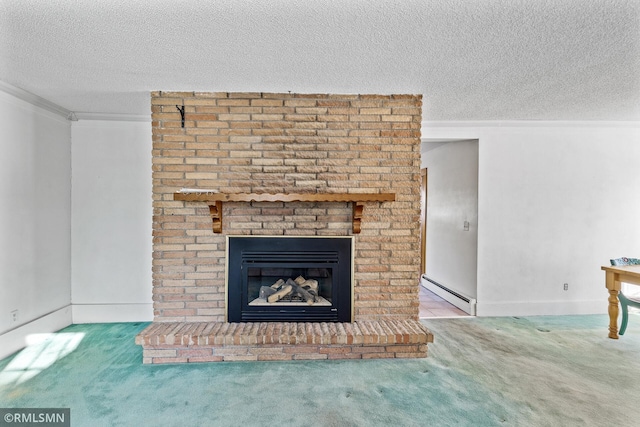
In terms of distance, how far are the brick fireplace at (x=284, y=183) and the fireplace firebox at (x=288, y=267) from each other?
0.25 feet

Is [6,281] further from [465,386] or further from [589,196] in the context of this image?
[589,196]

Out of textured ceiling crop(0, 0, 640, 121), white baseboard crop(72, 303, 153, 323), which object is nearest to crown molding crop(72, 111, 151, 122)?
textured ceiling crop(0, 0, 640, 121)

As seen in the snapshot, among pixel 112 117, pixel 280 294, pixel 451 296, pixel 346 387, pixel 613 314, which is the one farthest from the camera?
pixel 451 296

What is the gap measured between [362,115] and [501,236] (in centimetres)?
238

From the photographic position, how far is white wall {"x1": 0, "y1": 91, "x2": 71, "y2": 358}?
2.82 m

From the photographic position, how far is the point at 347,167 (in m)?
2.98

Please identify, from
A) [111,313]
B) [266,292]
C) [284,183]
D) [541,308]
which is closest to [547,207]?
[541,308]

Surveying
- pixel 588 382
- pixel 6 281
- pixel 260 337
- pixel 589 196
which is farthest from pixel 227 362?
pixel 589 196

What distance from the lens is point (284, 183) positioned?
297 cm

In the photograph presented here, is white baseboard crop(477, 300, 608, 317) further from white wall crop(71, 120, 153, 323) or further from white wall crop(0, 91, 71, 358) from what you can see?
white wall crop(0, 91, 71, 358)

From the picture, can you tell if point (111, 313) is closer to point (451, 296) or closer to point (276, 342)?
point (276, 342)

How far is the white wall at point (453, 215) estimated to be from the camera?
411 cm

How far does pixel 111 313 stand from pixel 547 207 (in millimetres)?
5219

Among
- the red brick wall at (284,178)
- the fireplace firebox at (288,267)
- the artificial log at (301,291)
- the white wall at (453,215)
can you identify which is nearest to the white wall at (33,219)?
the red brick wall at (284,178)
